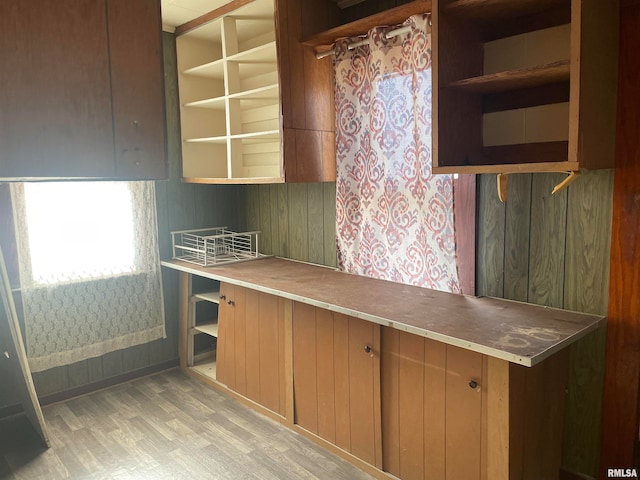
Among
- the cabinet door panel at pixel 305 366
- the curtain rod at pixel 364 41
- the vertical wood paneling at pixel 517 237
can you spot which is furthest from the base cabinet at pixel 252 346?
the curtain rod at pixel 364 41

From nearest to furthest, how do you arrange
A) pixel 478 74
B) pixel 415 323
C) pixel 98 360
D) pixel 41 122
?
pixel 41 122, pixel 415 323, pixel 478 74, pixel 98 360

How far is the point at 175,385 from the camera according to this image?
3.44 metres

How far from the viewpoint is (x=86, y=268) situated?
10.5ft

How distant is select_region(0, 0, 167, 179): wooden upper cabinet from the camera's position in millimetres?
464

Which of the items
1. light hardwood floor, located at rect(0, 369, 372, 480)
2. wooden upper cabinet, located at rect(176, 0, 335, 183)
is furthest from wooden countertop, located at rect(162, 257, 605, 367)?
light hardwood floor, located at rect(0, 369, 372, 480)

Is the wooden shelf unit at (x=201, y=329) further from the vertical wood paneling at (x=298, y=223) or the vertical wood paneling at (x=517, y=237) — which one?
the vertical wood paneling at (x=517, y=237)

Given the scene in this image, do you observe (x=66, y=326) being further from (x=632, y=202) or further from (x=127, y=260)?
(x=632, y=202)

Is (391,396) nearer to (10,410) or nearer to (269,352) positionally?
(269,352)

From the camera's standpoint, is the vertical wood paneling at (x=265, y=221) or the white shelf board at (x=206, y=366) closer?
the white shelf board at (x=206, y=366)

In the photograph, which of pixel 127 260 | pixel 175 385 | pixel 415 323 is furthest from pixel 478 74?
pixel 175 385

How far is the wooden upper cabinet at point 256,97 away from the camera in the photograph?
2746mm

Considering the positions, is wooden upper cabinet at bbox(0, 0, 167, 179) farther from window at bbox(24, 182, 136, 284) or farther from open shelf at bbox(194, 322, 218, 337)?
open shelf at bbox(194, 322, 218, 337)

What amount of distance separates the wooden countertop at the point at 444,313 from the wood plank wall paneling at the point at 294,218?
0.28m

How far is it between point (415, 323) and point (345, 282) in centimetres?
78
